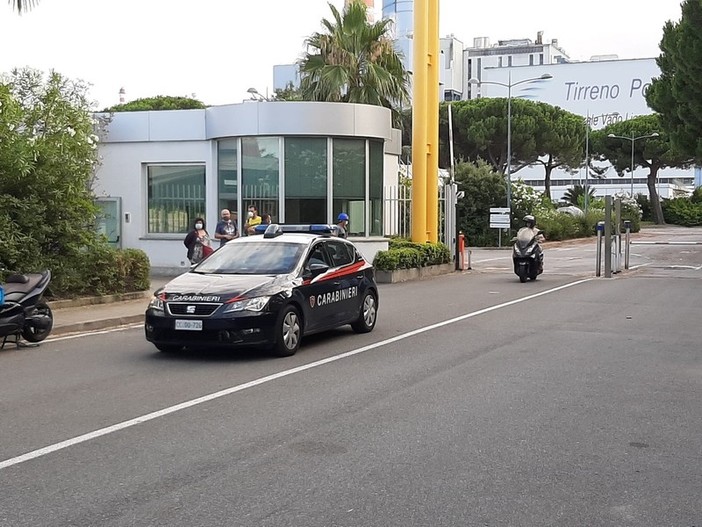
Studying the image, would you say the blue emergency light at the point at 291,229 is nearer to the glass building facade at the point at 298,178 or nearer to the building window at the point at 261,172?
the glass building facade at the point at 298,178

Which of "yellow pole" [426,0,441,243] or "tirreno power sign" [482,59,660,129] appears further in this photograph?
"tirreno power sign" [482,59,660,129]

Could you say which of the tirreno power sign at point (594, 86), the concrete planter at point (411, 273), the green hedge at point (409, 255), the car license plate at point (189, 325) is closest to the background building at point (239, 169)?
the green hedge at point (409, 255)

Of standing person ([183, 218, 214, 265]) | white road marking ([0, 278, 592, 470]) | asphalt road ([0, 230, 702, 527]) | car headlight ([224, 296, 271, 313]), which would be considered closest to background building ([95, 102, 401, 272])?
standing person ([183, 218, 214, 265])

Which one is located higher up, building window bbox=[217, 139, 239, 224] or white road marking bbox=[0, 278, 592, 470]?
building window bbox=[217, 139, 239, 224]

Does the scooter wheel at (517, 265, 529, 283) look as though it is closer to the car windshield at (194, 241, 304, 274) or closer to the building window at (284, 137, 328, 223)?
the building window at (284, 137, 328, 223)

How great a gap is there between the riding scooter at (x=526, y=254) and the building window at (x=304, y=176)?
16.2ft

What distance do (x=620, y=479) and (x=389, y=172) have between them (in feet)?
68.9

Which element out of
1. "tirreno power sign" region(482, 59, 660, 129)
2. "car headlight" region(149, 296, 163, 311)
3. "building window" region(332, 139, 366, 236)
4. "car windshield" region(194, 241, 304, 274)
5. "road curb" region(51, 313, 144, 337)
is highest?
"tirreno power sign" region(482, 59, 660, 129)

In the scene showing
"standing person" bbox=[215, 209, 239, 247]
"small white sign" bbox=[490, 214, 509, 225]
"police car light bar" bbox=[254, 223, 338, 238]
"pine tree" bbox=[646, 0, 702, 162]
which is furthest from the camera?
"small white sign" bbox=[490, 214, 509, 225]

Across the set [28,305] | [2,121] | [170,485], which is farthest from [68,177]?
[170,485]

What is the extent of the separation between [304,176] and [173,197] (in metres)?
3.68

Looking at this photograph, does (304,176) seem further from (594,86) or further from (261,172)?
(594,86)

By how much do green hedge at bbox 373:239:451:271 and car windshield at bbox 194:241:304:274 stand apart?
10.9 metres

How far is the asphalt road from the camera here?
17.0 feet
